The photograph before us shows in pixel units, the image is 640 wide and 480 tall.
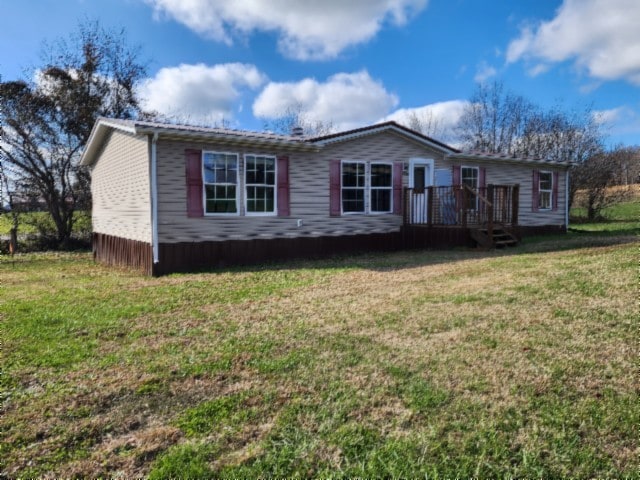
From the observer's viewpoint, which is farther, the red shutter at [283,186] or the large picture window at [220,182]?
the red shutter at [283,186]

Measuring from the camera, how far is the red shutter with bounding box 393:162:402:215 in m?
12.1

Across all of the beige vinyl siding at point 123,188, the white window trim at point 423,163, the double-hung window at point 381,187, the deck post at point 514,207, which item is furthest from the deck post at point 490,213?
the beige vinyl siding at point 123,188

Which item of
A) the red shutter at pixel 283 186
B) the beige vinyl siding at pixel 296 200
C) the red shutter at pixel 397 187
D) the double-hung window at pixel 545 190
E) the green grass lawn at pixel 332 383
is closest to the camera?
the green grass lawn at pixel 332 383

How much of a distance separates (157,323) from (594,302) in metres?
5.05

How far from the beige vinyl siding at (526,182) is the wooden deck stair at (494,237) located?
10.3 ft

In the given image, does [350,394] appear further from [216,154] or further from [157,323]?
[216,154]

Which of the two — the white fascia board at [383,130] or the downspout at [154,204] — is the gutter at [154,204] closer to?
the downspout at [154,204]

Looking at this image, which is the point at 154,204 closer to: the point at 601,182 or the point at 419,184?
the point at 419,184

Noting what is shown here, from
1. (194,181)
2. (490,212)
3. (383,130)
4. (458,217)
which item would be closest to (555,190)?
(458,217)

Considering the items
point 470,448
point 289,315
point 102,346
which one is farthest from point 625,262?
point 102,346

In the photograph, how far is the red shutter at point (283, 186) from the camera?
10.1m

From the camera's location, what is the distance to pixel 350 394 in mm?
2840

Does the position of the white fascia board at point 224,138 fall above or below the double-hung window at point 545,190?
above

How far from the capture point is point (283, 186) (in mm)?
10141
